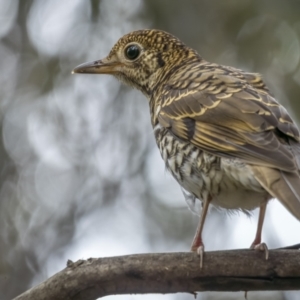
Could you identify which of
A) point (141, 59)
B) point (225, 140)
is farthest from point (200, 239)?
point (141, 59)

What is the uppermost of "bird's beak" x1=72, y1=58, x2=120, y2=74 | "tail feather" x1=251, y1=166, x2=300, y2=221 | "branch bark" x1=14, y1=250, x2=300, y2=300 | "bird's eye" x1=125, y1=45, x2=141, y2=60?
"bird's eye" x1=125, y1=45, x2=141, y2=60

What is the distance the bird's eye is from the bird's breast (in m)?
1.22

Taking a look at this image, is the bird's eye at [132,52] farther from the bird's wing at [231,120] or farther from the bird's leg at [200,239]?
the bird's leg at [200,239]

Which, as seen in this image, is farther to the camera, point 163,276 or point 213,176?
point 213,176

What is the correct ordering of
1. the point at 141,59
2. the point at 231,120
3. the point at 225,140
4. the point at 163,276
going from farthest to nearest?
the point at 141,59, the point at 231,120, the point at 225,140, the point at 163,276

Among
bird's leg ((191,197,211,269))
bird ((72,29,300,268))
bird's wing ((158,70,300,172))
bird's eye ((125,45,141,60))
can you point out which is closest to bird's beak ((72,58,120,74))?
bird's eye ((125,45,141,60))

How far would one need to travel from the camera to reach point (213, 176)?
4867mm

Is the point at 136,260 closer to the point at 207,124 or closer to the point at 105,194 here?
the point at 207,124

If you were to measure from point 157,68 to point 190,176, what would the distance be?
1589mm

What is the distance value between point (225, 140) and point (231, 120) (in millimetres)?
171

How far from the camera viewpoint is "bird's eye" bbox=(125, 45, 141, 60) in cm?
646

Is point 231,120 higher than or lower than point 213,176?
higher

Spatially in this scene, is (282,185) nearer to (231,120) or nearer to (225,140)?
(225,140)

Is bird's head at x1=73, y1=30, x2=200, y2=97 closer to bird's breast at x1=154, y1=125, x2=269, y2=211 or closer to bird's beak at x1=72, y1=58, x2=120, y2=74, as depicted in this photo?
bird's beak at x1=72, y1=58, x2=120, y2=74
